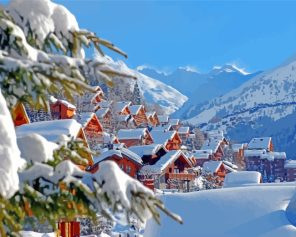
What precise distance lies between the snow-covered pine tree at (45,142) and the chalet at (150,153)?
48.0 metres

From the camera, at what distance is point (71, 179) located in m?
3.38

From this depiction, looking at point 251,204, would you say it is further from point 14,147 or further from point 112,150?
point 112,150

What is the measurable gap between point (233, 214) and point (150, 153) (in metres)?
38.9

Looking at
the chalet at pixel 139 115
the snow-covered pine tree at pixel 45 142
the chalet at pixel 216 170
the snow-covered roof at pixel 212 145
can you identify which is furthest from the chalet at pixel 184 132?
the snow-covered pine tree at pixel 45 142

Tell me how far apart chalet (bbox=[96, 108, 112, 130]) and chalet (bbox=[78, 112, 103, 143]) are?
12.5 m

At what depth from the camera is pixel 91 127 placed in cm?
5406

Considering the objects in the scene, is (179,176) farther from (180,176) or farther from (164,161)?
(164,161)

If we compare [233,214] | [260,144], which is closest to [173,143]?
[260,144]

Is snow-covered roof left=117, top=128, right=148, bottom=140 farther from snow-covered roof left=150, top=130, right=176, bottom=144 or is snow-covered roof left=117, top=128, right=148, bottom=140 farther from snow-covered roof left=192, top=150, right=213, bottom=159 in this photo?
snow-covered roof left=192, top=150, right=213, bottom=159

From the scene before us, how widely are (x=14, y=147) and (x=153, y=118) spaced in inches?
3368

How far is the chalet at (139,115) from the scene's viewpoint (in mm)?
79094

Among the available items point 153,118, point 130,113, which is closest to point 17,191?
point 130,113

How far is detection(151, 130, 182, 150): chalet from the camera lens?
65.7 m

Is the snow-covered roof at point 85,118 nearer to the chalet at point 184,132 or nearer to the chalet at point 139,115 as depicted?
the chalet at point 139,115
